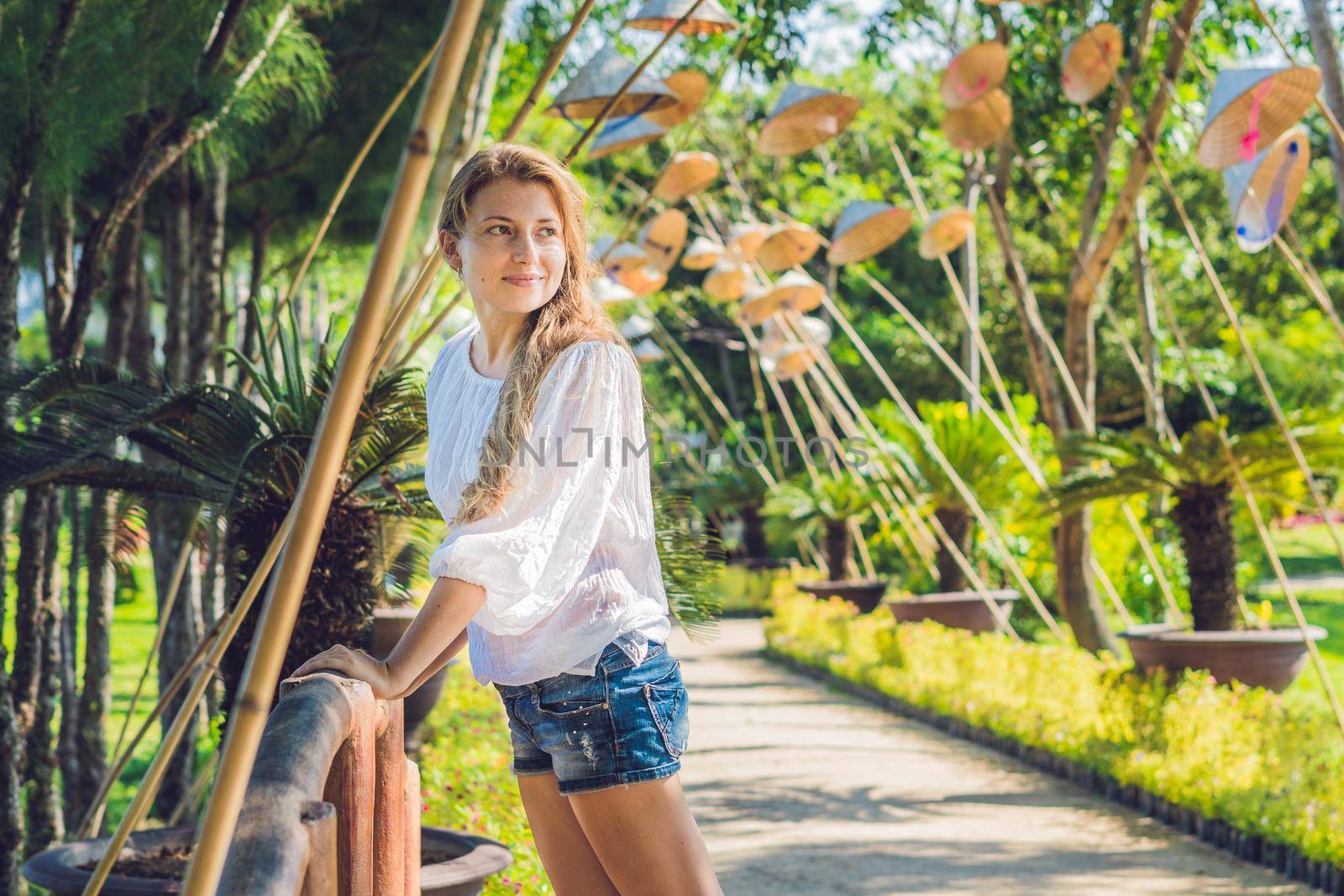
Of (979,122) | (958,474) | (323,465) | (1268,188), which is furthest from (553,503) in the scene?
(958,474)

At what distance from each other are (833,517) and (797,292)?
14.0 ft

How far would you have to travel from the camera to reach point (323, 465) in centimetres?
78

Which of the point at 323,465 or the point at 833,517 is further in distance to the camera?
the point at 833,517

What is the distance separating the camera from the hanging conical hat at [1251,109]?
3482mm

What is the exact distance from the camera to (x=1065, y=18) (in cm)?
729

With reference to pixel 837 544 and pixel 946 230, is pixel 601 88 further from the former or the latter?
pixel 837 544

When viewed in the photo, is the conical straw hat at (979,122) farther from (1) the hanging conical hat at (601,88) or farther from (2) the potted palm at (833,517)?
(2) the potted palm at (833,517)

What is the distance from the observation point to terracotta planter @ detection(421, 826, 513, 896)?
2545 millimetres

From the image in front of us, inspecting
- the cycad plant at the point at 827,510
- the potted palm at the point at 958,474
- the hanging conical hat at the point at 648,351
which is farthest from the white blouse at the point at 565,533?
the cycad plant at the point at 827,510

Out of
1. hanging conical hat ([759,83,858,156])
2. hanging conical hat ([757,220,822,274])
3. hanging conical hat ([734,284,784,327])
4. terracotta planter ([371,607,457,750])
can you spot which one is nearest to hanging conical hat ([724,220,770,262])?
hanging conical hat ([757,220,822,274])

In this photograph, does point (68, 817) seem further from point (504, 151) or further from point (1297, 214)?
point (1297, 214)

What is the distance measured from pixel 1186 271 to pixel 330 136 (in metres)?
9.19

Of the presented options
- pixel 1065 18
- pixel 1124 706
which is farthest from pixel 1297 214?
pixel 1124 706

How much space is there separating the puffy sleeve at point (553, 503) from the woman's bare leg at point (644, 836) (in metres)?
0.19
